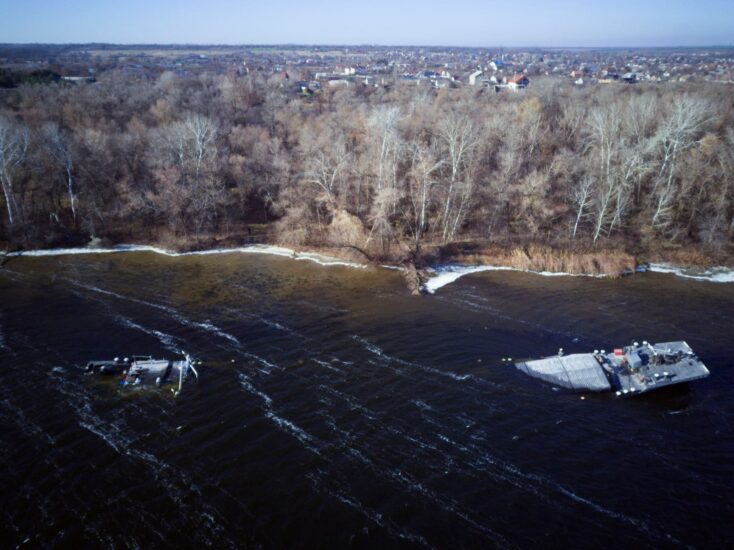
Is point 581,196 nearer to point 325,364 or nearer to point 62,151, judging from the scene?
point 325,364

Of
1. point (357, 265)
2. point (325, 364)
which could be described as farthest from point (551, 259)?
point (325, 364)

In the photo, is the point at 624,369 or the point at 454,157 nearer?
the point at 624,369

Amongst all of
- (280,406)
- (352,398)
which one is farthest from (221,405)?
A: (352,398)

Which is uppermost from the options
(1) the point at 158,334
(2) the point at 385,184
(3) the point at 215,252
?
(2) the point at 385,184

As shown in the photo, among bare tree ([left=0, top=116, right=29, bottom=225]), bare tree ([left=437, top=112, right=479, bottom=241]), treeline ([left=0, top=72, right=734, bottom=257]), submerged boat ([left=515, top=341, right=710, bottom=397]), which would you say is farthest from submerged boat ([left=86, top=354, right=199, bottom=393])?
bare tree ([left=437, top=112, right=479, bottom=241])

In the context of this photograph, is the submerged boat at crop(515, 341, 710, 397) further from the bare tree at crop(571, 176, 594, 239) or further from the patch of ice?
the bare tree at crop(571, 176, 594, 239)

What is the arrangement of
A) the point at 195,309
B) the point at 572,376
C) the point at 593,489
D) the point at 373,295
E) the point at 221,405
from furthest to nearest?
the point at 373,295 → the point at 195,309 → the point at 572,376 → the point at 221,405 → the point at 593,489

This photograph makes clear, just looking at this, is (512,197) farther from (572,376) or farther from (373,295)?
(572,376)
